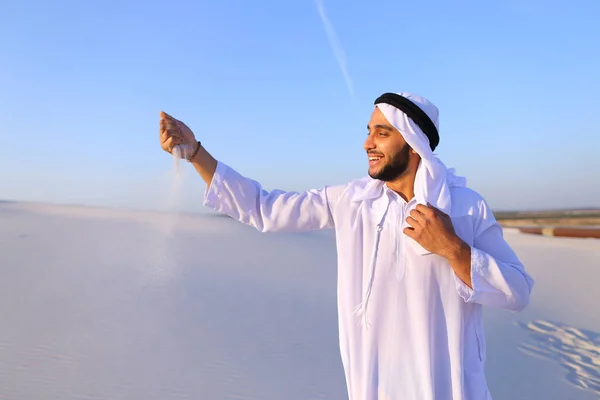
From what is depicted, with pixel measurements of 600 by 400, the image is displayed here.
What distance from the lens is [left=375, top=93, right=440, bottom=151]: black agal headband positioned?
6.15ft

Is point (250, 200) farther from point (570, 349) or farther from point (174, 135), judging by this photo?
point (570, 349)

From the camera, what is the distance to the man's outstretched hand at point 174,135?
195 centimetres

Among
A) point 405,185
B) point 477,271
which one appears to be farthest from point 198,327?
point 477,271

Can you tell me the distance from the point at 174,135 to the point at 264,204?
0.42 m

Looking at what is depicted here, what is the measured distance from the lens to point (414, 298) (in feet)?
5.89

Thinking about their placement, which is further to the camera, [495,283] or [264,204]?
[264,204]

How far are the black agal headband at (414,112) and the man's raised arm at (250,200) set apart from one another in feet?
1.30

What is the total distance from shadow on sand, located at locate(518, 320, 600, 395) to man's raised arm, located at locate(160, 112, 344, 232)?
11.2ft

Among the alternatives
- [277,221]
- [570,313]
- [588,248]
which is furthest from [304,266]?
[588,248]

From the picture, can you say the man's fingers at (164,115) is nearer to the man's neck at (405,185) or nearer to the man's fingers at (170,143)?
the man's fingers at (170,143)

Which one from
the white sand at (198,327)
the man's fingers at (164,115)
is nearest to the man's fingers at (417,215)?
the man's fingers at (164,115)

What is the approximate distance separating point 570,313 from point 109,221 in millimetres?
10371

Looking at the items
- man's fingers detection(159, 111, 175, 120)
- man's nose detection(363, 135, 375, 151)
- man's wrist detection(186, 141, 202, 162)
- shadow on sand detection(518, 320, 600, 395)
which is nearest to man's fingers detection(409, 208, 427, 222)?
man's nose detection(363, 135, 375, 151)

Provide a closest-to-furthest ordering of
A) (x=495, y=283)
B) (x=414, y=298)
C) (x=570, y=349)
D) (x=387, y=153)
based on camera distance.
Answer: (x=495, y=283) → (x=414, y=298) → (x=387, y=153) → (x=570, y=349)
